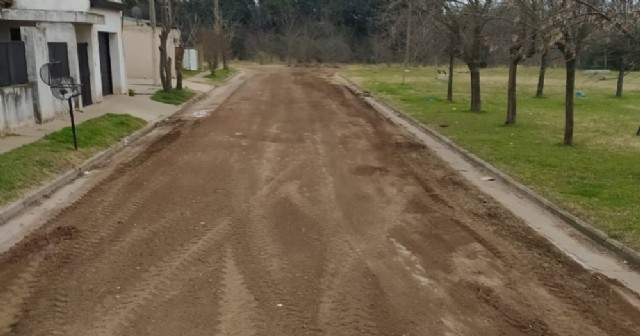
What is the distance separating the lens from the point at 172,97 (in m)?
24.3

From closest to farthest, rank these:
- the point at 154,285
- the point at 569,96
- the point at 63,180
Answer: the point at 154,285
the point at 63,180
the point at 569,96

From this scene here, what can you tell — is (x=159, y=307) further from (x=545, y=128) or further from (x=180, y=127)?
(x=545, y=128)

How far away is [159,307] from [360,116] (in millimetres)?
15442

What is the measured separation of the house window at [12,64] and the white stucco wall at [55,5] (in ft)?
7.30

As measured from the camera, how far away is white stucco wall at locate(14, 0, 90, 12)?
1668cm

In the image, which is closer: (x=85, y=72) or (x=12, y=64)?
(x=12, y=64)

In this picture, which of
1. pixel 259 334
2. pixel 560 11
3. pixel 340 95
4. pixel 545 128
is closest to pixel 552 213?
pixel 560 11

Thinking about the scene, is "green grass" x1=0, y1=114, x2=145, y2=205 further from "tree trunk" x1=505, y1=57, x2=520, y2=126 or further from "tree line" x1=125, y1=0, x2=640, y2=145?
"tree trunk" x1=505, y1=57, x2=520, y2=126

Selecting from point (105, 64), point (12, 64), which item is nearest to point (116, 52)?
point (105, 64)

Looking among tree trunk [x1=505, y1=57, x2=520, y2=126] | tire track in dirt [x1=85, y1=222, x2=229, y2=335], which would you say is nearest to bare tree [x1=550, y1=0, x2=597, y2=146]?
tree trunk [x1=505, y1=57, x2=520, y2=126]

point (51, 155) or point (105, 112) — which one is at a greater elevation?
point (105, 112)

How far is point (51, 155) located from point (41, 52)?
477 cm

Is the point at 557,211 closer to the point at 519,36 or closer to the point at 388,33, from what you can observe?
the point at 519,36

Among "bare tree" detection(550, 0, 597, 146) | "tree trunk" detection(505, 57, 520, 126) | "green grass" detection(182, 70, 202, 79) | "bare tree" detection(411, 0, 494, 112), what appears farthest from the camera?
"green grass" detection(182, 70, 202, 79)
